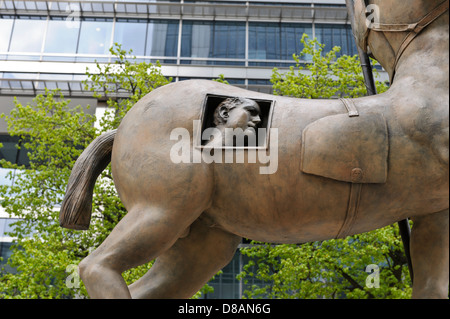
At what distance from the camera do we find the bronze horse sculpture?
9.61ft

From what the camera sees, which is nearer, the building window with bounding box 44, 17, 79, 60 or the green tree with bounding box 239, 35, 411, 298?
the green tree with bounding box 239, 35, 411, 298

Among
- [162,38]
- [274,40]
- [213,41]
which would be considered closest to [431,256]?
[274,40]

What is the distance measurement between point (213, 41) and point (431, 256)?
21150mm

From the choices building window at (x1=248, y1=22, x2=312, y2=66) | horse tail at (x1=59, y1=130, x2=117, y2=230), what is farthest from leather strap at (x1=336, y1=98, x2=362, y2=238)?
building window at (x1=248, y1=22, x2=312, y2=66)

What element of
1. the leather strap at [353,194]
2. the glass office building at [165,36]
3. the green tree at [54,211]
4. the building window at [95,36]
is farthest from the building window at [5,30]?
A: the leather strap at [353,194]

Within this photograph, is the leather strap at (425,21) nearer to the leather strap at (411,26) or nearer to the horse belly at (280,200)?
the leather strap at (411,26)

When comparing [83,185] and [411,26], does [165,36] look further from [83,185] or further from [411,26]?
[411,26]

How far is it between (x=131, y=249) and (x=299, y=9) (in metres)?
21.9

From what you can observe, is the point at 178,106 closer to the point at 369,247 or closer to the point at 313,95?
the point at 369,247

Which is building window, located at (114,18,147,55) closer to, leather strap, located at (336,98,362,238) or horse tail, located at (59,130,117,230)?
horse tail, located at (59,130,117,230)

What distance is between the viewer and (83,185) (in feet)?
11.3

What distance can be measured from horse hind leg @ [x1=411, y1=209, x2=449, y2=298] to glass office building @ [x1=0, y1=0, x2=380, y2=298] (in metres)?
18.3

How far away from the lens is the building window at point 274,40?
22531 mm
